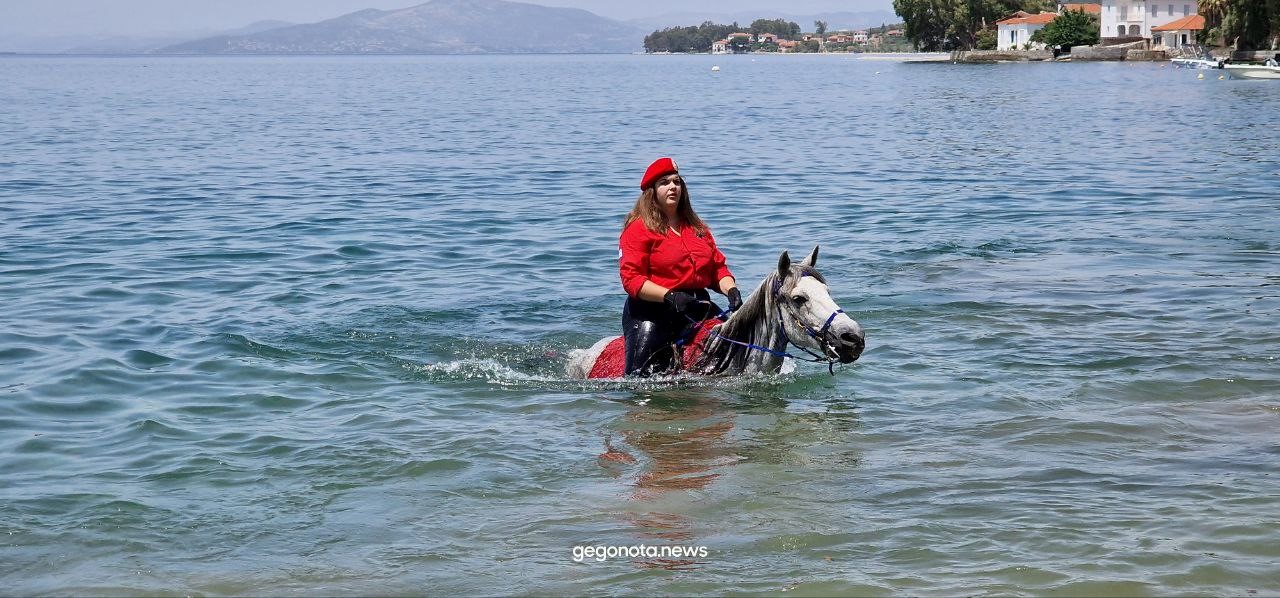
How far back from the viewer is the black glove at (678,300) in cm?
→ 909

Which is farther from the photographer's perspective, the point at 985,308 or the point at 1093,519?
the point at 985,308

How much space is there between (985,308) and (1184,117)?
36040mm

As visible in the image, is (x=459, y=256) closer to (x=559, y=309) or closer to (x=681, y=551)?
(x=559, y=309)

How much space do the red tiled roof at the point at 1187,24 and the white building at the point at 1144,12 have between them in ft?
19.3

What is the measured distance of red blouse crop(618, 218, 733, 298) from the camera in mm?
9383

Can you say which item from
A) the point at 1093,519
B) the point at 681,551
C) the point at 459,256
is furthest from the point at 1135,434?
the point at 459,256

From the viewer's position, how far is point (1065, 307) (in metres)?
13.5

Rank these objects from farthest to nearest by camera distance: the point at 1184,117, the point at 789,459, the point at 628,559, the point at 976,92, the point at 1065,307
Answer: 1. the point at 976,92
2. the point at 1184,117
3. the point at 1065,307
4. the point at 789,459
5. the point at 628,559

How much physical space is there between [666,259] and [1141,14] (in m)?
149

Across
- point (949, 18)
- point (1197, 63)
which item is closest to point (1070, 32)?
point (949, 18)

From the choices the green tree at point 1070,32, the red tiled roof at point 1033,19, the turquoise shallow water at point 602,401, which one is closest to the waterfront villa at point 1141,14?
the green tree at point 1070,32

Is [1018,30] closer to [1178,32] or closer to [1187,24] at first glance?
[1178,32]

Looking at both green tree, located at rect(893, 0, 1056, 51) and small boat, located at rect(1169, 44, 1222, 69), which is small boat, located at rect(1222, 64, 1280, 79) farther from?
green tree, located at rect(893, 0, 1056, 51)

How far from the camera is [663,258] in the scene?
9438mm
